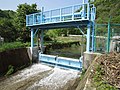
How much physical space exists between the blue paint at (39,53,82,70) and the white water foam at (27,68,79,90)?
436 millimetres

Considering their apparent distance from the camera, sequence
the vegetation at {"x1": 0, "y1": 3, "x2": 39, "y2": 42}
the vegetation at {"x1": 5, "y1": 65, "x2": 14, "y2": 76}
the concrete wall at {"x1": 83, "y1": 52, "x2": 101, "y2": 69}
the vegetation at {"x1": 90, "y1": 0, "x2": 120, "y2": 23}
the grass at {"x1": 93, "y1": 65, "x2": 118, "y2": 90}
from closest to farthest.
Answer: the grass at {"x1": 93, "y1": 65, "x2": 118, "y2": 90} → the concrete wall at {"x1": 83, "y1": 52, "x2": 101, "y2": 69} → the vegetation at {"x1": 5, "y1": 65, "x2": 14, "y2": 76} → the vegetation at {"x1": 0, "y1": 3, "x2": 39, "y2": 42} → the vegetation at {"x1": 90, "y1": 0, "x2": 120, "y2": 23}

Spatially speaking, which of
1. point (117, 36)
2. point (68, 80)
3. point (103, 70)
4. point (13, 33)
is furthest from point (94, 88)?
point (13, 33)

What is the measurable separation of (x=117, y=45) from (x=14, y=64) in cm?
752

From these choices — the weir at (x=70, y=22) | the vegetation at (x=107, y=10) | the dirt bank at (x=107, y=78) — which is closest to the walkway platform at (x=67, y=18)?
the weir at (x=70, y=22)

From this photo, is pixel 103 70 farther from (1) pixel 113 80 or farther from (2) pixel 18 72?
(2) pixel 18 72

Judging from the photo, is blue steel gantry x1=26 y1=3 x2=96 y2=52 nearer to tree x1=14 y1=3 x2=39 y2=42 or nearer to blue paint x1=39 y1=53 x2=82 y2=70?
blue paint x1=39 y1=53 x2=82 y2=70

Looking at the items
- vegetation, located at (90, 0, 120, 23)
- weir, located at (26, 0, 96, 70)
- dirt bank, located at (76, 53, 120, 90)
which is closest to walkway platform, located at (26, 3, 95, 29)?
weir, located at (26, 0, 96, 70)

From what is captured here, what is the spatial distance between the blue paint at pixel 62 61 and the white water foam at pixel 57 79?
1.43 feet

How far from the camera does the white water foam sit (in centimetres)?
852

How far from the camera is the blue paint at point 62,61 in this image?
1042cm

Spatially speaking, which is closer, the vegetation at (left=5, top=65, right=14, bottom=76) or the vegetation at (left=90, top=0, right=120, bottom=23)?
the vegetation at (left=5, top=65, right=14, bottom=76)

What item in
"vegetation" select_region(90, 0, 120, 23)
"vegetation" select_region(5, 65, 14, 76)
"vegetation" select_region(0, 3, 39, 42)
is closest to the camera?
"vegetation" select_region(5, 65, 14, 76)

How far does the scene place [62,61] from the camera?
11383mm

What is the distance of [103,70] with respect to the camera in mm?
4508
